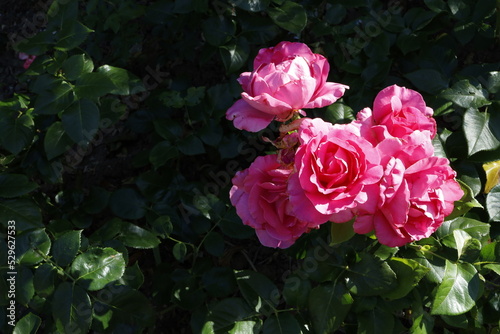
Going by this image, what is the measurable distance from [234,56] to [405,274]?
2.54 feet

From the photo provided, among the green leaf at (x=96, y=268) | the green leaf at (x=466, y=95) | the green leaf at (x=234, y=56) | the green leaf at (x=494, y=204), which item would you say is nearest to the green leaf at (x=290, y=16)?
the green leaf at (x=234, y=56)

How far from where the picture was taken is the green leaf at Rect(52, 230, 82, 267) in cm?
122

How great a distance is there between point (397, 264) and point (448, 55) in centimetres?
71

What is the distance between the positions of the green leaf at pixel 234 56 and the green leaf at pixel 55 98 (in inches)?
17.0

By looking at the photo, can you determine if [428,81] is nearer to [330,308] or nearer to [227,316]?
[330,308]

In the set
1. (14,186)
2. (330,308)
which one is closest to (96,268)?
(14,186)

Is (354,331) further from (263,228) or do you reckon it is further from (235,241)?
(235,241)

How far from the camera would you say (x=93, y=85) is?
1.38m

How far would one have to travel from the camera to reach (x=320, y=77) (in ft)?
3.36

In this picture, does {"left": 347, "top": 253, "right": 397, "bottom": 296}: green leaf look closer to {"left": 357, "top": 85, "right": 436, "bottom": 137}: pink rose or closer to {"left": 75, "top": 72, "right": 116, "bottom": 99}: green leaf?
{"left": 357, "top": 85, "right": 436, "bottom": 137}: pink rose

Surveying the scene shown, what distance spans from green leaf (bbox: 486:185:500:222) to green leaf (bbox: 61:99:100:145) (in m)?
0.96

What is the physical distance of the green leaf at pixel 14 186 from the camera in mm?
1450

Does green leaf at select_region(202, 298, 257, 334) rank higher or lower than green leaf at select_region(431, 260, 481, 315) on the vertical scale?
lower

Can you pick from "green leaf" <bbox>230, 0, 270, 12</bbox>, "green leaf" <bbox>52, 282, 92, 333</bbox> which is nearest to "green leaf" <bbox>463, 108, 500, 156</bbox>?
A: "green leaf" <bbox>230, 0, 270, 12</bbox>
